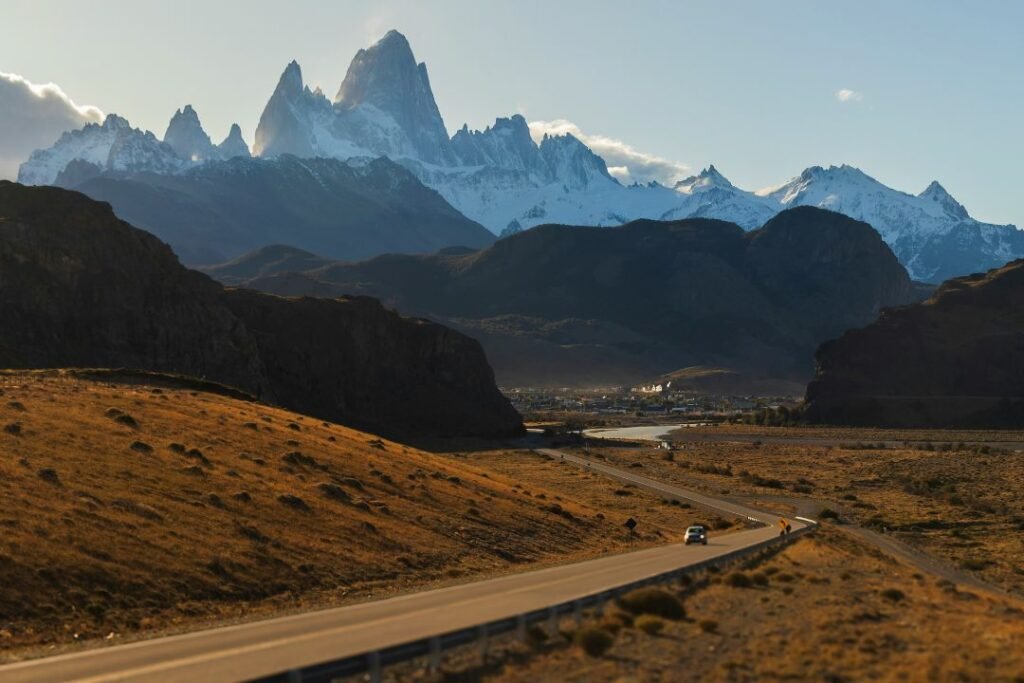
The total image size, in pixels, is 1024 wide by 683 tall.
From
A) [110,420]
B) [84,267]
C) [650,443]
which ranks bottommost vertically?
[650,443]

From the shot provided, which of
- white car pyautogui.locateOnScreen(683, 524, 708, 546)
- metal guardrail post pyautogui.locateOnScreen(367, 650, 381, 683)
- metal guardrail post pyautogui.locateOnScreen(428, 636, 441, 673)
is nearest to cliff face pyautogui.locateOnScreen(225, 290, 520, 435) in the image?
white car pyautogui.locateOnScreen(683, 524, 708, 546)

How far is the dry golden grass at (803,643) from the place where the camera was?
73.9ft

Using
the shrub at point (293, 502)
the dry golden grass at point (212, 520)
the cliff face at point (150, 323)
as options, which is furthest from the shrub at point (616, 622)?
the cliff face at point (150, 323)

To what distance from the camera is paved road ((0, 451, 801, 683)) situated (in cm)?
2448

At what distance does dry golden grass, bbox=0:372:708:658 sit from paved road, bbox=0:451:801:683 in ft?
10.8

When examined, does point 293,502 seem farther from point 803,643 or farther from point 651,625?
point 803,643

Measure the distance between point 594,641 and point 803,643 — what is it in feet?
15.0

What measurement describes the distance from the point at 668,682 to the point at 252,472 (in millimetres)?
37933

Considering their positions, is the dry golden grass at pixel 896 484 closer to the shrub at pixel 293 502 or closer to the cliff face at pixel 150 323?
the shrub at pixel 293 502

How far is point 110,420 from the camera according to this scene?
60938mm

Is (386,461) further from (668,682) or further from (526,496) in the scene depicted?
(668,682)

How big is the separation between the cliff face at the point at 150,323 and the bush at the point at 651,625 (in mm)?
102023

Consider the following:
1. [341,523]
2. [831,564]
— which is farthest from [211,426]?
[831,564]

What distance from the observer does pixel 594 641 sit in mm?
24594
